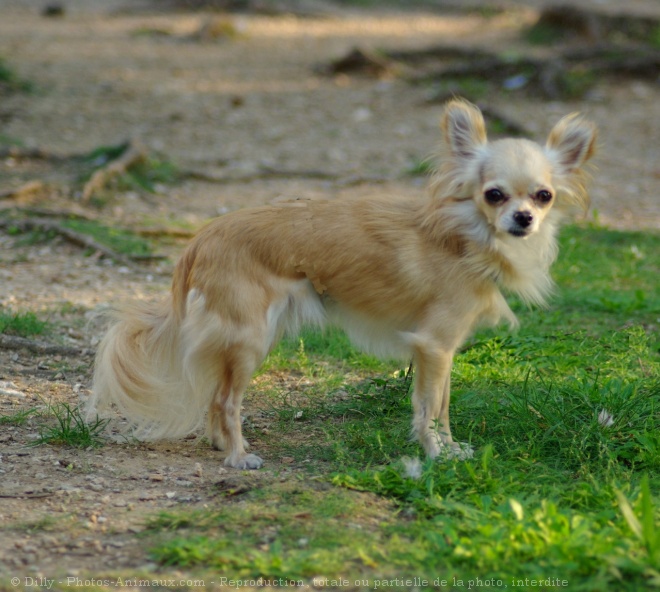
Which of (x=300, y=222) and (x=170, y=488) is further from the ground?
(x=300, y=222)

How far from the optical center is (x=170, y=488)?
363 cm

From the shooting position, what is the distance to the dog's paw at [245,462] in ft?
12.8

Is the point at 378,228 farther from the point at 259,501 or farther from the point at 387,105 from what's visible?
the point at 387,105

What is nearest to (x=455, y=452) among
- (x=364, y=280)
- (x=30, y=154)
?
(x=364, y=280)

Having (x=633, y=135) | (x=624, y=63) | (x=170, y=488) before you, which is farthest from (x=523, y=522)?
(x=624, y=63)

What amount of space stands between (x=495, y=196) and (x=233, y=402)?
4.76ft

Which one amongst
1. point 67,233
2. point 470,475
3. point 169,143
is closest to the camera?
point 470,475

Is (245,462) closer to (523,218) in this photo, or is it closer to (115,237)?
(523,218)

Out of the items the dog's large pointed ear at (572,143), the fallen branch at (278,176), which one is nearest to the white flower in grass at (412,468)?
the dog's large pointed ear at (572,143)

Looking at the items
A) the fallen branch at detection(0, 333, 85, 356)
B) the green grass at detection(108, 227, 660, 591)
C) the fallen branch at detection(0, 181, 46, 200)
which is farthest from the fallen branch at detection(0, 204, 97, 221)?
the green grass at detection(108, 227, 660, 591)

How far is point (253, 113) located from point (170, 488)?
7925mm

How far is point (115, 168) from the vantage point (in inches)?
315

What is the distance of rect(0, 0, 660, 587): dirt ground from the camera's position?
11.6ft

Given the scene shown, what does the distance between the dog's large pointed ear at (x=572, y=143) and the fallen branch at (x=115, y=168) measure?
4.61m
